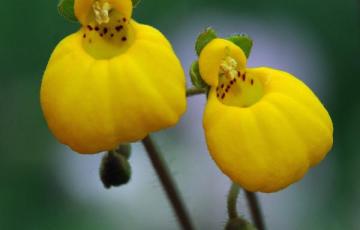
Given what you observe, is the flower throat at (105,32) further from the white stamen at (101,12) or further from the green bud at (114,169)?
the green bud at (114,169)

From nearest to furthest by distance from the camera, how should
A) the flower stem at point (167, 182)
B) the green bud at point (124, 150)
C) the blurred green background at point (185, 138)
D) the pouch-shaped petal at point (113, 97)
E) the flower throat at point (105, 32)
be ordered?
1. the pouch-shaped petal at point (113, 97)
2. the flower throat at point (105, 32)
3. the flower stem at point (167, 182)
4. the green bud at point (124, 150)
5. the blurred green background at point (185, 138)

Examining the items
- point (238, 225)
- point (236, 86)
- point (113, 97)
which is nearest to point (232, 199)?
point (238, 225)

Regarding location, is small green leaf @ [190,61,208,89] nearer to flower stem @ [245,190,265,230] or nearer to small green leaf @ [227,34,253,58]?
small green leaf @ [227,34,253,58]

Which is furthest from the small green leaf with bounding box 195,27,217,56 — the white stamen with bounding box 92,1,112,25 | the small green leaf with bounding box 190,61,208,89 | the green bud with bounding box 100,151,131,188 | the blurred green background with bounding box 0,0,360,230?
the blurred green background with bounding box 0,0,360,230

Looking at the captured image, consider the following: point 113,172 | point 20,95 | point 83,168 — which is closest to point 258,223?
point 113,172

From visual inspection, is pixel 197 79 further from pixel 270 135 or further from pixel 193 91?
pixel 270 135

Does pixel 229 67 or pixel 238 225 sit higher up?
pixel 229 67

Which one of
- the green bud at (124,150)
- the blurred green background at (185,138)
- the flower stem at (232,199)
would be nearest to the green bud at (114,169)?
the green bud at (124,150)
